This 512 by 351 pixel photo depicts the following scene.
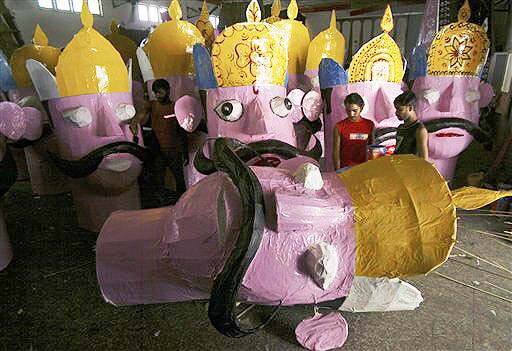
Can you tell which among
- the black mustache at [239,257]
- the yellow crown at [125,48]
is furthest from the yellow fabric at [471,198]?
the yellow crown at [125,48]

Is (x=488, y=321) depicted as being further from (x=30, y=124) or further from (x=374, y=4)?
(x=374, y=4)

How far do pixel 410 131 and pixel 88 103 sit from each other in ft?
5.88

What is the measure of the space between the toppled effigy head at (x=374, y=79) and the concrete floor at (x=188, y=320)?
1.01m

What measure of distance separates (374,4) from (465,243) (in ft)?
22.2

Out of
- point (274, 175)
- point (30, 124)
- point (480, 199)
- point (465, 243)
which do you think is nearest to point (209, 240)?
point (274, 175)

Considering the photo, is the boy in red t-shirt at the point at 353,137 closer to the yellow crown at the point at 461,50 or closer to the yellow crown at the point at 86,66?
the yellow crown at the point at 461,50

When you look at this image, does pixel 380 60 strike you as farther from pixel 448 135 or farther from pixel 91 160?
pixel 91 160

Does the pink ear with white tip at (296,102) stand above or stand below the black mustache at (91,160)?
above

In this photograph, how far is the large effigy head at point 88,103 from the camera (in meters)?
2.04

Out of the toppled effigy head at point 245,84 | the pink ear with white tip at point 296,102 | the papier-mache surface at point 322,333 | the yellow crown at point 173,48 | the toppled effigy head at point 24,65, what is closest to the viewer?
the papier-mache surface at point 322,333

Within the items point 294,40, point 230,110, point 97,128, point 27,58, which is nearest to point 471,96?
point 294,40

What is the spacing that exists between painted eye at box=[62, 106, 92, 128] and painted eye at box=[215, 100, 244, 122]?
2.36ft

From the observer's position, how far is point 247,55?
1979mm

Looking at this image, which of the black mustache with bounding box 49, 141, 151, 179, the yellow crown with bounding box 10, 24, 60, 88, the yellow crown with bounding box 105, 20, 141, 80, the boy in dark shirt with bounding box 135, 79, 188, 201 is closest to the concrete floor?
the black mustache with bounding box 49, 141, 151, 179
